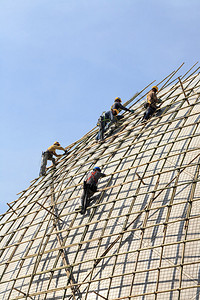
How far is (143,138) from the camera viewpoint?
21.2 m

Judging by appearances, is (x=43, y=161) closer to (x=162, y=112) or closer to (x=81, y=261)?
(x=162, y=112)

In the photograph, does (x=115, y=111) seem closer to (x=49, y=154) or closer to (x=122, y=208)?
(x=49, y=154)

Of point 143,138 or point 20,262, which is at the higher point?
point 143,138

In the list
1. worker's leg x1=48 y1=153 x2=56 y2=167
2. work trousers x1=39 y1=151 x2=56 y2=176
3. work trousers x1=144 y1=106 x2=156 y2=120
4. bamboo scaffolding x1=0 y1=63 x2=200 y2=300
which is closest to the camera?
bamboo scaffolding x1=0 y1=63 x2=200 y2=300

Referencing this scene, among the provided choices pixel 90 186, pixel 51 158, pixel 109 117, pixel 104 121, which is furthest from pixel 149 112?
pixel 51 158

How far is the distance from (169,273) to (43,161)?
13.3 m

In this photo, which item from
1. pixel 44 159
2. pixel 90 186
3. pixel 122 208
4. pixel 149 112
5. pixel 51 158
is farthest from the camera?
pixel 51 158

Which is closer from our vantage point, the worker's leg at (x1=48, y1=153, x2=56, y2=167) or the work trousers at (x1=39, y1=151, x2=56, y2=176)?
the work trousers at (x1=39, y1=151, x2=56, y2=176)

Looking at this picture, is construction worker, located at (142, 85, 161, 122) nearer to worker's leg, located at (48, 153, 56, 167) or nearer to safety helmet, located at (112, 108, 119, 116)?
safety helmet, located at (112, 108, 119, 116)

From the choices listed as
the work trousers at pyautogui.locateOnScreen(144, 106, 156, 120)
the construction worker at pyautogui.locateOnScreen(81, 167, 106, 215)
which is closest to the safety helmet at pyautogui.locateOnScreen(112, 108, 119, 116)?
the work trousers at pyautogui.locateOnScreen(144, 106, 156, 120)

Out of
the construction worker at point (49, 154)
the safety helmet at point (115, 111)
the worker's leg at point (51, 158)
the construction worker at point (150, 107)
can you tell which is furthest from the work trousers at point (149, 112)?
the worker's leg at point (51, 158)

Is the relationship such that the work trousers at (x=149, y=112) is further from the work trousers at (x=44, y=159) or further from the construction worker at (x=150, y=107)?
the work trousers at (x=44, y=159)

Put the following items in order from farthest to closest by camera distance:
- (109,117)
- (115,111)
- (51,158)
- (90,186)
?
(51,158) < (109,117) < (115,111) < (90,186)

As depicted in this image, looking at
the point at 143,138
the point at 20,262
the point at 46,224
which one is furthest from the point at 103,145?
the point at 20,262
